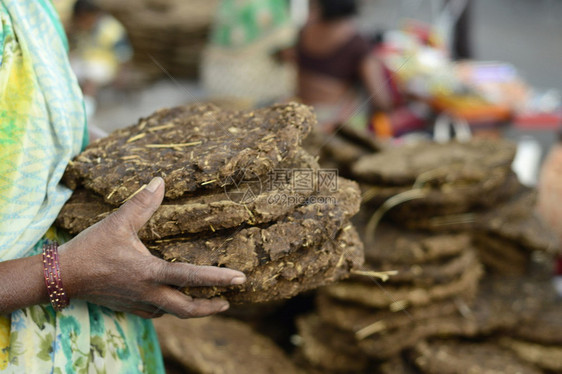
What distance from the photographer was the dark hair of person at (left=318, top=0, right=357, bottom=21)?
4309mm

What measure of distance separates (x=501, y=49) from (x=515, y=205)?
7.10 meters

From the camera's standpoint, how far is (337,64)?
14.8 feet

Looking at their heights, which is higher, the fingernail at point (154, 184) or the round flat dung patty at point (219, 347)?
the fingernail at point (154, 184)

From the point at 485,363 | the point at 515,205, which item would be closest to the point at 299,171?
the point at 485,363

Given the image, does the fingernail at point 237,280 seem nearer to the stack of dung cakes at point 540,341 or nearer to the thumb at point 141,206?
the thumb at point 141,206

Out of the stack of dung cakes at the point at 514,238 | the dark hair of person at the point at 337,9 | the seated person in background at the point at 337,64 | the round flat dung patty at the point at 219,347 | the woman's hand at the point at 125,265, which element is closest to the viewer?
the woman's hand at the point at 125,265

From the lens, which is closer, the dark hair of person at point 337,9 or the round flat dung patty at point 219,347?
the round flat dung patty at point 219,347

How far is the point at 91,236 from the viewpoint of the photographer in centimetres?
122

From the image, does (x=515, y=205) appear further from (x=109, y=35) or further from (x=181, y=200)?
(x=109, y=35)

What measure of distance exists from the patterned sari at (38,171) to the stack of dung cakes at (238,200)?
0.09 metres

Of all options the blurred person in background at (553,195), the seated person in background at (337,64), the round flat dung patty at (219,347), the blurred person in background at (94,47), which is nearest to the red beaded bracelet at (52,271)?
the round flat dung patty at (219,347)

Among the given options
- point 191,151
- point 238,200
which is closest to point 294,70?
point 191,151

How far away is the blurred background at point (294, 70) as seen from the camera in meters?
4.79

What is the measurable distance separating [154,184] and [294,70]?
490 centimetres
